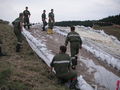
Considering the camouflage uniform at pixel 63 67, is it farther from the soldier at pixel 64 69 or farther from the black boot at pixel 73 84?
the black boot at pixel 73 84

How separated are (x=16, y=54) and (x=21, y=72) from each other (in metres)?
4.53

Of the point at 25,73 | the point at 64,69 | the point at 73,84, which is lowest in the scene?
the point at 73,84

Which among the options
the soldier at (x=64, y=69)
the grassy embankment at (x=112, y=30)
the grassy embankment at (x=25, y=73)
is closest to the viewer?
the grassy embankment at (x=25, y=73)

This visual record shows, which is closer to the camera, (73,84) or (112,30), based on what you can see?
(73,84)

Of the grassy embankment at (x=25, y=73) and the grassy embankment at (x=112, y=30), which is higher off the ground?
the grassy embankment at (x=25, y=73)

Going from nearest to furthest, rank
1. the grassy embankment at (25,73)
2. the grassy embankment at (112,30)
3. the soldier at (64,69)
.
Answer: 1. the grassy embankment at (25,73)
2. the soldier at (64,69)
3. the grassy embankment at (112,30)

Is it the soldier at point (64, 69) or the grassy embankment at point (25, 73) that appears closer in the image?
the grassy embankment at point (25, 73)

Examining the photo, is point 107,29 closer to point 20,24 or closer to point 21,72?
point 20,24

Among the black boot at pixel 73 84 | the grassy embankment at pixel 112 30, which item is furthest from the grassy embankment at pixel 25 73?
the grassy embankment at pixel 112 30

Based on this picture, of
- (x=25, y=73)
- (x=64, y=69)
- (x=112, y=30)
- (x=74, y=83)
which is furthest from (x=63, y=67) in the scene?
(x=112, y=30)

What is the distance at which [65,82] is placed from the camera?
36.4ft

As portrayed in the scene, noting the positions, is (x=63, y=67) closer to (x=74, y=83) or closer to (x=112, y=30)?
(x=74, y=83)

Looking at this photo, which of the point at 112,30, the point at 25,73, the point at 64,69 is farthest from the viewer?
the point at 112,30

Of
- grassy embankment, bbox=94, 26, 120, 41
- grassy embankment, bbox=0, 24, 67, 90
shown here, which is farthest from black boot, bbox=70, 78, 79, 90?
grassy embankment, bbox=94, 26, 120, 41
